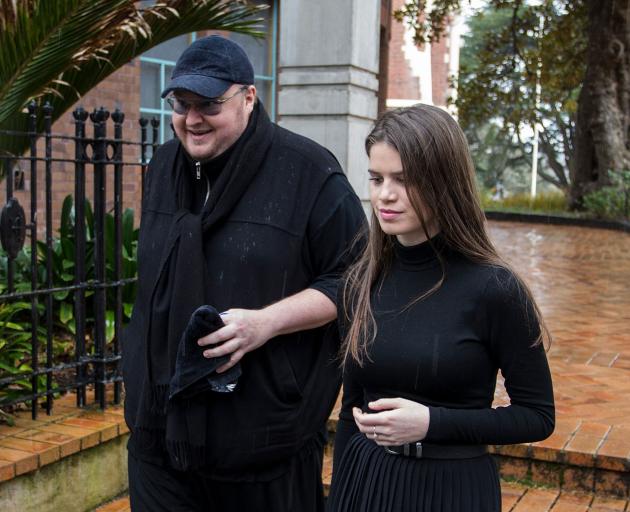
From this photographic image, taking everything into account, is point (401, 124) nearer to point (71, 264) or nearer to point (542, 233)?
point (71, 264)

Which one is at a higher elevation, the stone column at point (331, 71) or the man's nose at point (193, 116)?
the stone column at point (331, 71)

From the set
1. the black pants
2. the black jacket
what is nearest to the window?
the black jacket

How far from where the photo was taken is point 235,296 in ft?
8.18

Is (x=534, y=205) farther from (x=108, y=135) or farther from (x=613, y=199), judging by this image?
(x=108, y=135)

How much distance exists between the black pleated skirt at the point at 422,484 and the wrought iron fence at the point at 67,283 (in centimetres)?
239

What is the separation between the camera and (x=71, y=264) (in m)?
4.95

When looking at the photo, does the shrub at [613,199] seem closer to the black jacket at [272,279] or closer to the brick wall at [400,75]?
the brick wall at [400,75]

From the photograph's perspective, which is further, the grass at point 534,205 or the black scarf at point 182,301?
the grass at point 534,205

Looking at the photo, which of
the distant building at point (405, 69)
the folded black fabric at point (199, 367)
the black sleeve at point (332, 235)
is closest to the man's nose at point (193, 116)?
the black sleeve at point (332, 235)

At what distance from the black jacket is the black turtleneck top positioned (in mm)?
481

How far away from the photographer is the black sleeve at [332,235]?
8.46 feet

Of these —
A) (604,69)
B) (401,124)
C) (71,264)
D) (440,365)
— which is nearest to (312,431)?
(440,365)

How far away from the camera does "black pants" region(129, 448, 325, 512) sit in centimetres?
256

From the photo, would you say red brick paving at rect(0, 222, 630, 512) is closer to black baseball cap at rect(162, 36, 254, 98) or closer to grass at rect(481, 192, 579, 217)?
black baseball cap at rect(162, 36, 254, 98)
